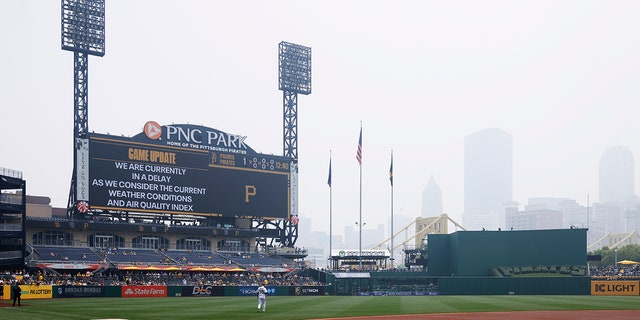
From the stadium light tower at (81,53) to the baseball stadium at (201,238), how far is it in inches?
5.3

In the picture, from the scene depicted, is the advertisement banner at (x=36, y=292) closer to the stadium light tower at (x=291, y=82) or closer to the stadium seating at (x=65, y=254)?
the stadium seating at (x=65, y=254)

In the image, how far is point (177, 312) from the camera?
113 ft

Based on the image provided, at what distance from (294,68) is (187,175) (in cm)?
2217

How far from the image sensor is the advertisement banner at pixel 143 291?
5638 cm

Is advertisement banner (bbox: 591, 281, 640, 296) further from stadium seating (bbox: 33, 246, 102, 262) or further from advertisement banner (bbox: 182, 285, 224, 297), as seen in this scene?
stadium seating (bbox: 33, 246, 102, 262)

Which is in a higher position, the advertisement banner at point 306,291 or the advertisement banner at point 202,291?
the advertisement banner at point 202,291

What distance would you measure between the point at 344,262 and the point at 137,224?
32.6m

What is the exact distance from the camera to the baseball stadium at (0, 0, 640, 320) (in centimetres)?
6212

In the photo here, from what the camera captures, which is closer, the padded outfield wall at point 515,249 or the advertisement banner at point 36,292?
the advertisement banner at point 36,292

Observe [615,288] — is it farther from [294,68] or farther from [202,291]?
[294,68]

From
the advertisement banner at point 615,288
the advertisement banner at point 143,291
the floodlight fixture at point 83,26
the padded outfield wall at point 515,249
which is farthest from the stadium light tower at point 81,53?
the advertisement banner at point 615,288

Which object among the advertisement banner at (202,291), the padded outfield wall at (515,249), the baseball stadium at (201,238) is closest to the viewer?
A: the advertisement banner at (202,291)

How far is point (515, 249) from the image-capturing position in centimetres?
7456

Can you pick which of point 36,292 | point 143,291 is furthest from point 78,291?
point 143,291
